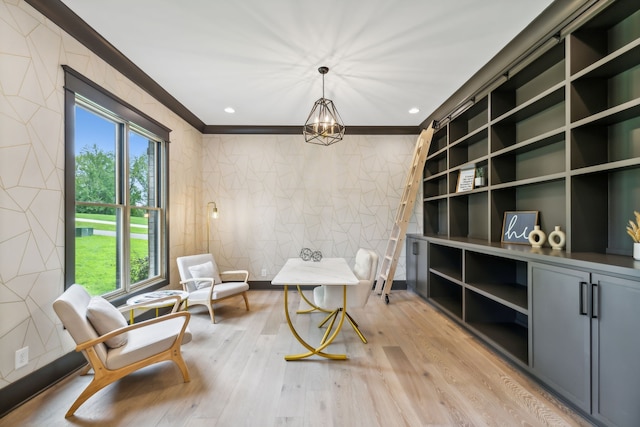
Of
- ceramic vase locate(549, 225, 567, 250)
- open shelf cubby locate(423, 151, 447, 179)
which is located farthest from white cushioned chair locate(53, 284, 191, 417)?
open shelf cubby locate(423, 151, 447, 179)

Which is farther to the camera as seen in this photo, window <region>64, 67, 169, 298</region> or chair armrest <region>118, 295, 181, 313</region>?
chair armrest <region>118, 295, 181, 313</region>

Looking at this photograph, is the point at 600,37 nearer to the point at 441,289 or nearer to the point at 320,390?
the point at 441,289

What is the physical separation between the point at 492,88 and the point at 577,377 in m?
2.61

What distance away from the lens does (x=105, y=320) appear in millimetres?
1915

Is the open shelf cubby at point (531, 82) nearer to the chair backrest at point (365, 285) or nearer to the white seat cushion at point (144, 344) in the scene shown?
the chair backrest at point (365, 285)

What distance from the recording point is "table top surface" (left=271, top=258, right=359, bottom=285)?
2.31 meters

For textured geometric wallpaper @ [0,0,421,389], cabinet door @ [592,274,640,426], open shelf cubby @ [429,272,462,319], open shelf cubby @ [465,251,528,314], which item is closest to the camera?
cabinet door @ [592,274,640,426]

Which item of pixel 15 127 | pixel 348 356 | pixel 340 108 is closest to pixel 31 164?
pixel 15 127

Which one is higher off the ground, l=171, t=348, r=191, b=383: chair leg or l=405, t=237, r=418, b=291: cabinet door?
l=405, t=237, r=418, b=291: cabinet door

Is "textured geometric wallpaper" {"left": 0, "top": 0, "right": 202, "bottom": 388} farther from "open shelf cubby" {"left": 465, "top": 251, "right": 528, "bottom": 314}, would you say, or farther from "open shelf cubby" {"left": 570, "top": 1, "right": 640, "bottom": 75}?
"open shelf cubby" {"left": 570, "top": 1, "right": 640, "bottom": 75}

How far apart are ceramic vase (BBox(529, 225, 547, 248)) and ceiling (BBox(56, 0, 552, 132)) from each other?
1726 millimetres

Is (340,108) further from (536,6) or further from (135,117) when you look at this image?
(135,117)

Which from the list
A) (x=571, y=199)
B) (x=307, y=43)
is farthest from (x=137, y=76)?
(x=571, y=199)

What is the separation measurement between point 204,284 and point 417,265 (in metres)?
3.09
